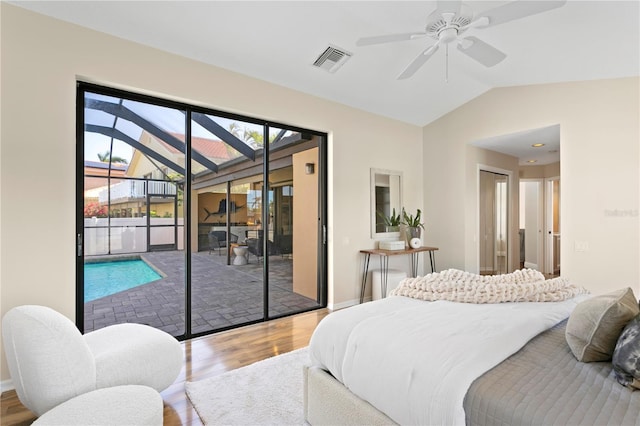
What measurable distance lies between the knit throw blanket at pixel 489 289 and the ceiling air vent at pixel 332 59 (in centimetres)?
240

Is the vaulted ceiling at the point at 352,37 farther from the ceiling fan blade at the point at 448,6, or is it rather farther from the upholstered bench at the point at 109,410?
the upholstered bench at the point at 109,410

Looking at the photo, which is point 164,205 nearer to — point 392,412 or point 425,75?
point 392,412

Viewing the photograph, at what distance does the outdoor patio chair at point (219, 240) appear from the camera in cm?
388

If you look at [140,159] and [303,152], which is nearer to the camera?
[140,159]

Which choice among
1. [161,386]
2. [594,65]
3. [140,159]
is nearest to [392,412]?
[161,386]

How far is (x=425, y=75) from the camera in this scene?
158 inches

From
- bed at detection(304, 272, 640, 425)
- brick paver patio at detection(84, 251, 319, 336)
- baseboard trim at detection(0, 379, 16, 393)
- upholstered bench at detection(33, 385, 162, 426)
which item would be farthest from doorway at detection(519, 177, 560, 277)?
baseboard trim at detection(0, 379, 16, 393)

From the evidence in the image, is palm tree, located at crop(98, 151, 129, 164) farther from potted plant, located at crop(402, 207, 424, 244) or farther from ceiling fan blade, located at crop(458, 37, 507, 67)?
potted plant, located at crop(402, 207, 424, 244)

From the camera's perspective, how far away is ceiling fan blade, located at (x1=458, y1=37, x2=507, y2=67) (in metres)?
2.54

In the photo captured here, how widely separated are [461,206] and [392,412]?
420 cm

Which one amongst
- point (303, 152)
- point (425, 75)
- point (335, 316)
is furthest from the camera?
point (303, 152)

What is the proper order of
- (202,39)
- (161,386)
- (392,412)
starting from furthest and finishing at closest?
1. (202,39)
2. (161,386)
3. (392,412)

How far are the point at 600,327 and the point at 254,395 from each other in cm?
205

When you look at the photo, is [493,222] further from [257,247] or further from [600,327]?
[600,327]
